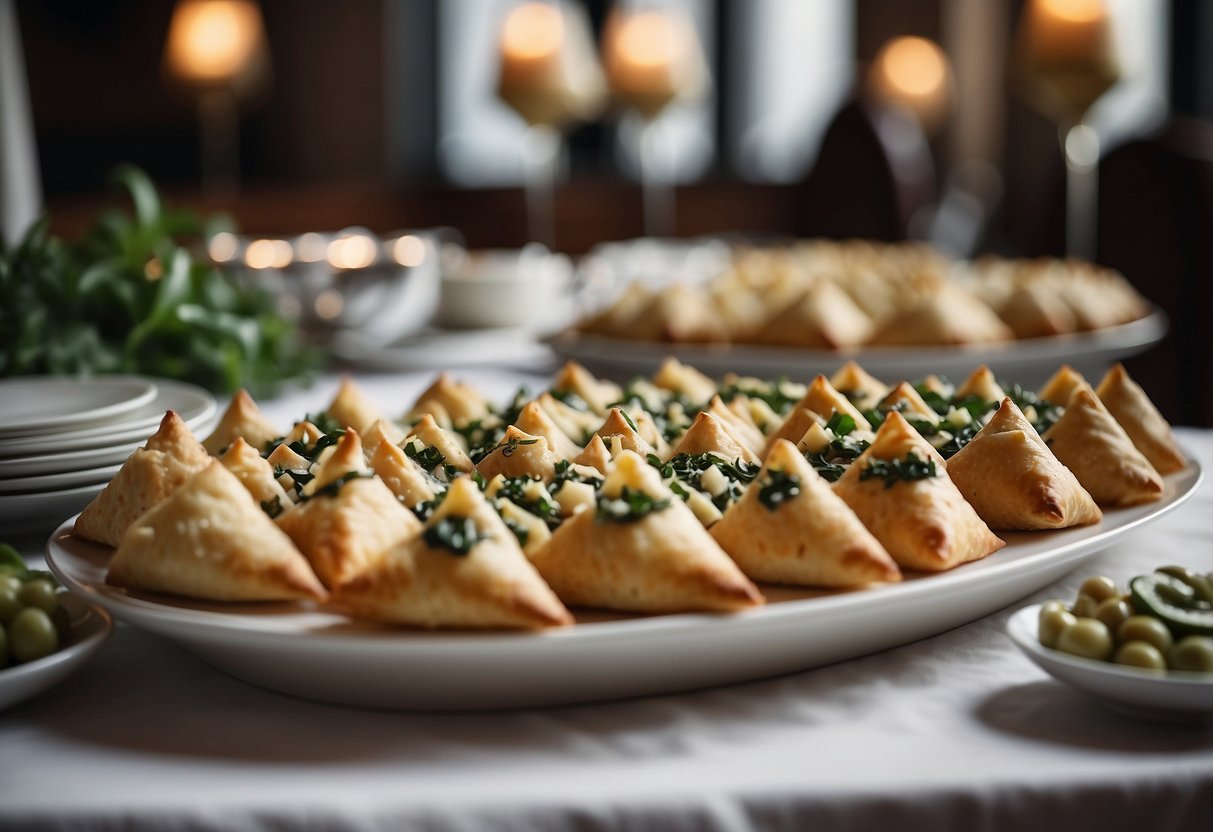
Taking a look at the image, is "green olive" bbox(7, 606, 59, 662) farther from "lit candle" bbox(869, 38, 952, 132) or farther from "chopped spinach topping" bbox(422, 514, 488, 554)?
"lit candle" bbox(869, 38, 952, 132)

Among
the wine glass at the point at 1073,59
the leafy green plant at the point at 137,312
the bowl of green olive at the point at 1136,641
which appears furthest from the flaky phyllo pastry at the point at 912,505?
the wine glass at the point at 1073,59

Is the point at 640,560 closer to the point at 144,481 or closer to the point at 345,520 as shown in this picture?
the point at 345,520

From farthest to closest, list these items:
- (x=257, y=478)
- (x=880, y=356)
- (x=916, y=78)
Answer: (x=916, y=78) → (x=880, y=356) → (x=257, y=478)

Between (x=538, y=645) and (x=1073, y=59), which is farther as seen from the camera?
(x=1073, y=59)

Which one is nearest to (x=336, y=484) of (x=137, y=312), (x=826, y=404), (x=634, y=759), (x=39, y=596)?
(x=39, y=596)

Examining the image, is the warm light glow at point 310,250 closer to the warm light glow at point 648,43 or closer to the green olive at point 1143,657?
the warm light glow at point 648,43

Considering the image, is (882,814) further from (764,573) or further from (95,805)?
(95,805)

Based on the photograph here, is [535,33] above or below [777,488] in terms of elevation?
above
